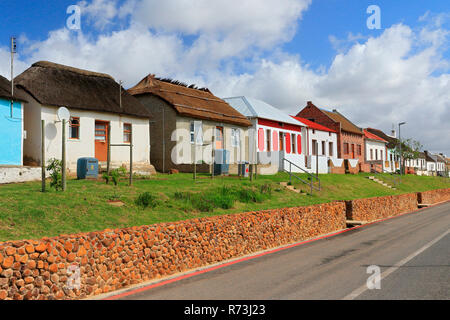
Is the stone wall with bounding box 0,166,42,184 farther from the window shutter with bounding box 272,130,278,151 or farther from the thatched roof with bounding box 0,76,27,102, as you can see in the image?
the window shutter with bounding box 272,130,278,151

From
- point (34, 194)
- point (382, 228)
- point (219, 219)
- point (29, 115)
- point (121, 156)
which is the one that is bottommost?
point (382, 228)

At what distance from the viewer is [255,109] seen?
35.5m

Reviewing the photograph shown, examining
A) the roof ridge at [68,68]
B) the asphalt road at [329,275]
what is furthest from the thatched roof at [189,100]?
the asphalt road at [329,275]

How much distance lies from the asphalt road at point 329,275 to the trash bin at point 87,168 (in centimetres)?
914

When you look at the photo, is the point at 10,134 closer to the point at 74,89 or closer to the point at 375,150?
the point at 74,89

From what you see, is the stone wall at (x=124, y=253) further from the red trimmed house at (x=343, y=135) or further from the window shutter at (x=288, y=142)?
the red trimmed house at (x=343, y=135)

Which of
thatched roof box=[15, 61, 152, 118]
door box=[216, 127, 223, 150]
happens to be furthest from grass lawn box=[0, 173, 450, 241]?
door box=[216, 127, 223, 150]

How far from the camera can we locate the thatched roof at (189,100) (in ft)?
90.7

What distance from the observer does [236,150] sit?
31406mm

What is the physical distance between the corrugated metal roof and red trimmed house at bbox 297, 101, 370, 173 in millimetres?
12454

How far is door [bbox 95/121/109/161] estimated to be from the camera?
23.0m
